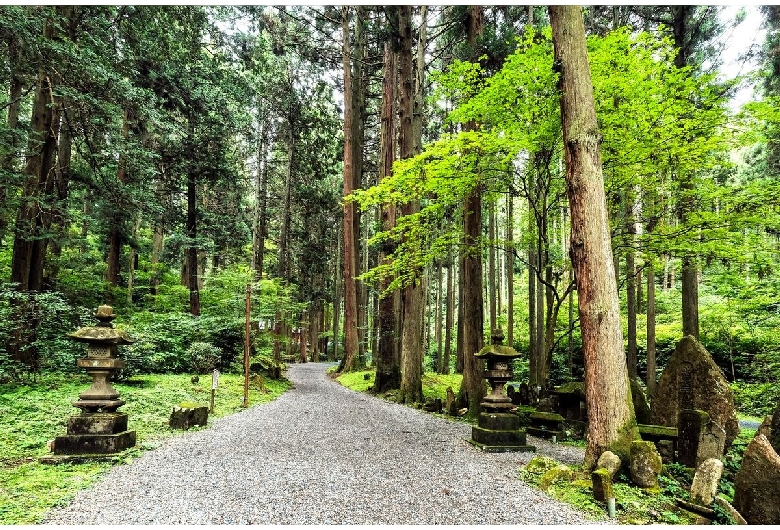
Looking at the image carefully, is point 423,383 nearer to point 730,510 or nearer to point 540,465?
point 540,465

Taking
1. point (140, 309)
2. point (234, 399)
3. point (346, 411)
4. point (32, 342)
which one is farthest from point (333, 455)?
point (140, 309)

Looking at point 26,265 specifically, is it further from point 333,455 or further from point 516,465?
point 516,465

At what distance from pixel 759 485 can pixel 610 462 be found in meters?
1.21

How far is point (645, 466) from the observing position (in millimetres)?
4262

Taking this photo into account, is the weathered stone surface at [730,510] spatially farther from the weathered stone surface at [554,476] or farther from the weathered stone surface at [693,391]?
the weathered stone surface at [693,391]

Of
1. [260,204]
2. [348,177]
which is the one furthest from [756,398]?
[260,204]

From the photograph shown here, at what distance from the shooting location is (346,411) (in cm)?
916

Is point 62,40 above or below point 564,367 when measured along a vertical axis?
above

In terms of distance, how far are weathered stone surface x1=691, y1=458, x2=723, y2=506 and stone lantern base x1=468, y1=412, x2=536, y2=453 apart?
8.56ft

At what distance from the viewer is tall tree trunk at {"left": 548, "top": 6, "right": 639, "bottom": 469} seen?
183 inches

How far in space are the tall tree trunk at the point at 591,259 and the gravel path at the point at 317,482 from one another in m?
1.21

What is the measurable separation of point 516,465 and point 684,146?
519 centimetres

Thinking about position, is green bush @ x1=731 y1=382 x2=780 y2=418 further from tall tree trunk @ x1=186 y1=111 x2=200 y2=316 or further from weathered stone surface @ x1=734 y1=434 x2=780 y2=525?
tall tree trunk @ x1=186 y1=111 x2=200 y2=316

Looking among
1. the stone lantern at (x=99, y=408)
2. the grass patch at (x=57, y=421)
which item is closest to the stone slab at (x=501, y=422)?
the grass patch at (x=57, y=421)
